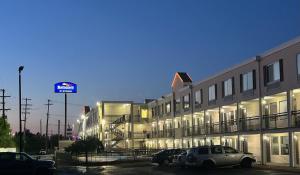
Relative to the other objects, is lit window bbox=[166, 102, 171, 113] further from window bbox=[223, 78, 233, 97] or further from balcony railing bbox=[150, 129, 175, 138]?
window bbox=[223, 78, 233, 97]

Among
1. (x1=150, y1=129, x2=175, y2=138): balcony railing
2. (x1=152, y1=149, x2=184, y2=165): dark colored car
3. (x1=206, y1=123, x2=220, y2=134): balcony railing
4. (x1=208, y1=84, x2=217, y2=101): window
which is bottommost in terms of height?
(x1=152, y1=149, x2=184, y2=165): dark colored car

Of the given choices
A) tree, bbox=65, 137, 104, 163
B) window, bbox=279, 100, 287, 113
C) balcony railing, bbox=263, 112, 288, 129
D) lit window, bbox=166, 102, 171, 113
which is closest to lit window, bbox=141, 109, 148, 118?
lit window, bbox=166, 102, 171, 113

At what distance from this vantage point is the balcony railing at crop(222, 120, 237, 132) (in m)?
48.4

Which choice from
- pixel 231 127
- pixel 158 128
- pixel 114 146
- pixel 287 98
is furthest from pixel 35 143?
pixel 287 98

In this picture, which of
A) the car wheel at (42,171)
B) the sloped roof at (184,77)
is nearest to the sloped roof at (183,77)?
the sloped roof at (184,77)

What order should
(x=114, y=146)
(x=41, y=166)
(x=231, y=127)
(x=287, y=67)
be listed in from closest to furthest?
1. (x=41, y=166)
2. (x=287, y=67)
3. (x=231, y=127)
4. (x=114, y=146)

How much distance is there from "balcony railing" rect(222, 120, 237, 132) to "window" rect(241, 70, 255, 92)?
413cm

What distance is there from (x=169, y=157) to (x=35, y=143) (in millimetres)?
108690

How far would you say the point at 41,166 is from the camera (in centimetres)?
2795

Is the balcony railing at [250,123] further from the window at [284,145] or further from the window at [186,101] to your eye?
the window at [186,101]

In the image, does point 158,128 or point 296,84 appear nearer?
point 296,84

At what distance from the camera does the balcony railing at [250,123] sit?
142 feet

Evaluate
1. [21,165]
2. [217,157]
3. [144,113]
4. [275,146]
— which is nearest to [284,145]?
[275,146]

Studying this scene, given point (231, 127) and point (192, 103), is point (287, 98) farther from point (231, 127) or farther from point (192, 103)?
point (192, 103)
